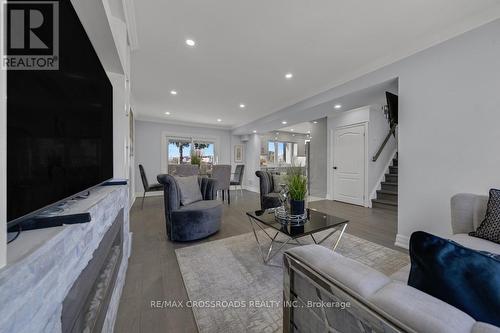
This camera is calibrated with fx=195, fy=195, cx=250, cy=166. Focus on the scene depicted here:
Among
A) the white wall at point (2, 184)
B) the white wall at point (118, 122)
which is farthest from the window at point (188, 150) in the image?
the white wall at point (2, 184)

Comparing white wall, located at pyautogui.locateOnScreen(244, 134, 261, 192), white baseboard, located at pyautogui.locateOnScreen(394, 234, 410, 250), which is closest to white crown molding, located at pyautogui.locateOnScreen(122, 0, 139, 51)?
white baseboard, located at pyautogui.locateOnScreen(394, 234, 410, 250)

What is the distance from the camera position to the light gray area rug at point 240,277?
4.41 feet

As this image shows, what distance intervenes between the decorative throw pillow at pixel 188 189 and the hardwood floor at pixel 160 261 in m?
0.60

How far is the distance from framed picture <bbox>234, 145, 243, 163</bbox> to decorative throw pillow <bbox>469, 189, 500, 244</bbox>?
21.9ft

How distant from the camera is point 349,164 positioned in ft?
16.8

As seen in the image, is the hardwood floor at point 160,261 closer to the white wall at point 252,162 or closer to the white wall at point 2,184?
the white wall at point 2,184

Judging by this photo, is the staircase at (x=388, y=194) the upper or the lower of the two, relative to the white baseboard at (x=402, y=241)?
upper

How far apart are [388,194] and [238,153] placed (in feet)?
16.7

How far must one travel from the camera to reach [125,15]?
74.5 inches

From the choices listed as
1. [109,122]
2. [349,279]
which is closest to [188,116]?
[109,122]

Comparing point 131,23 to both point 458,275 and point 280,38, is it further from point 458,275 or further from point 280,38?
point 458,275

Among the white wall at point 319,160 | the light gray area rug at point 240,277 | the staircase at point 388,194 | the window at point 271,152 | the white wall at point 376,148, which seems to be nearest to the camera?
the light gray area rug at point 240,277

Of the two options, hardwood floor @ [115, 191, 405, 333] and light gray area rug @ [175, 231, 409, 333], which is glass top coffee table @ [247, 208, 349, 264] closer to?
light gray area rug @ [175, 231, 409, 333]

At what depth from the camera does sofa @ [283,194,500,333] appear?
438 mm
